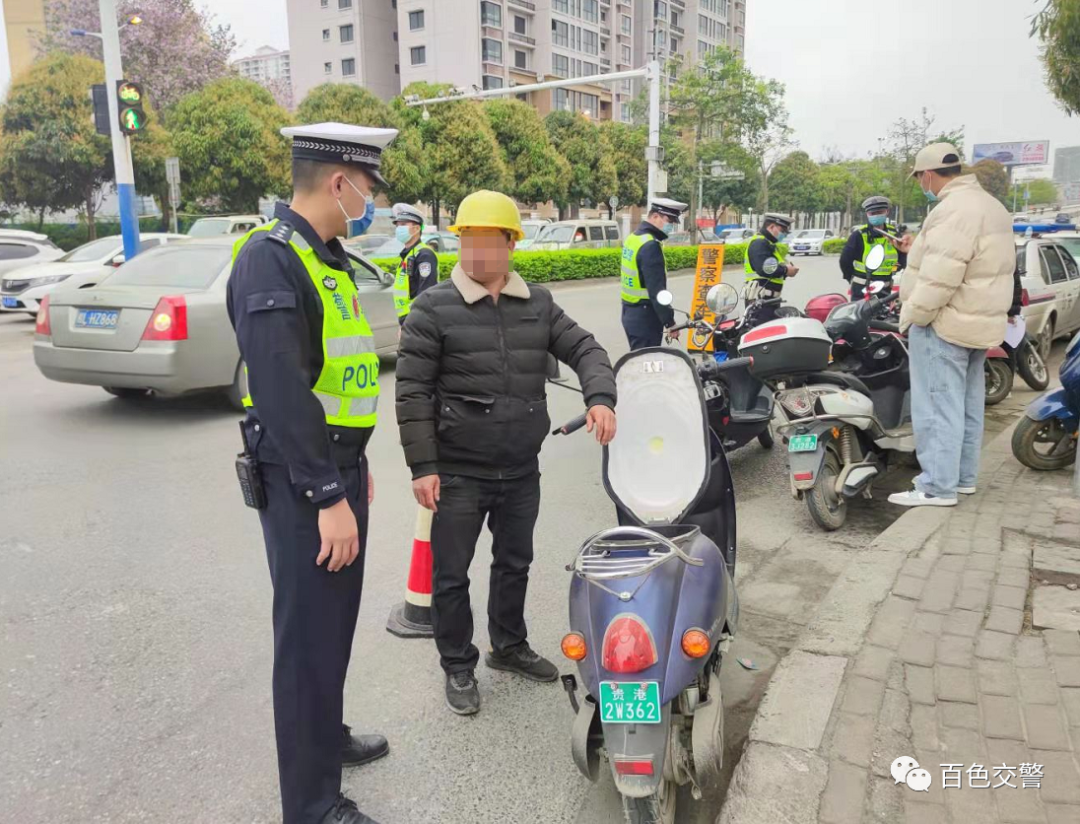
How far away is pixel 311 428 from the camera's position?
211 centimetres

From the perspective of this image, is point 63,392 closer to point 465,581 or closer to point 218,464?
point 218,464

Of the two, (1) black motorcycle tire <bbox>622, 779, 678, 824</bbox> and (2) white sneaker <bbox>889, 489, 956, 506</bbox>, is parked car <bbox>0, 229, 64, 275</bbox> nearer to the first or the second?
(2) white sneaker <bbox>889, 489, 956, 506</bbox>

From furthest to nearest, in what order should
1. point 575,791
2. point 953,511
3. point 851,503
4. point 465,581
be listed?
1. point 851,503
2. point 953,511
3. point 465,581
4. point 575,791

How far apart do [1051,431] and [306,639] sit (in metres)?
5.13

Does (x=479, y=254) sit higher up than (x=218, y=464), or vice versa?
(x=479, y=254)

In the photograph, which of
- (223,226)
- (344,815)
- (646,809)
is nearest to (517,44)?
(223,226)

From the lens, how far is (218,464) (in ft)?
21.0

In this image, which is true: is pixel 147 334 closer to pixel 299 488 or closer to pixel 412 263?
pixel 412 263

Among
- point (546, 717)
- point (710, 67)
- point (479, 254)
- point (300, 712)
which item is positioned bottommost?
point (546, 717)

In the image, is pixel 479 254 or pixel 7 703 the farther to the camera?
pixel 7 703

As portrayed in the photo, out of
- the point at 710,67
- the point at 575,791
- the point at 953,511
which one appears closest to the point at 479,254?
the point at 575,791

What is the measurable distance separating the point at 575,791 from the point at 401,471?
3.94 meters

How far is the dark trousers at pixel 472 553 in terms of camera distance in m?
3.08

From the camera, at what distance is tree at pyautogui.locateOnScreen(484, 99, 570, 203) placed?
39750mm
